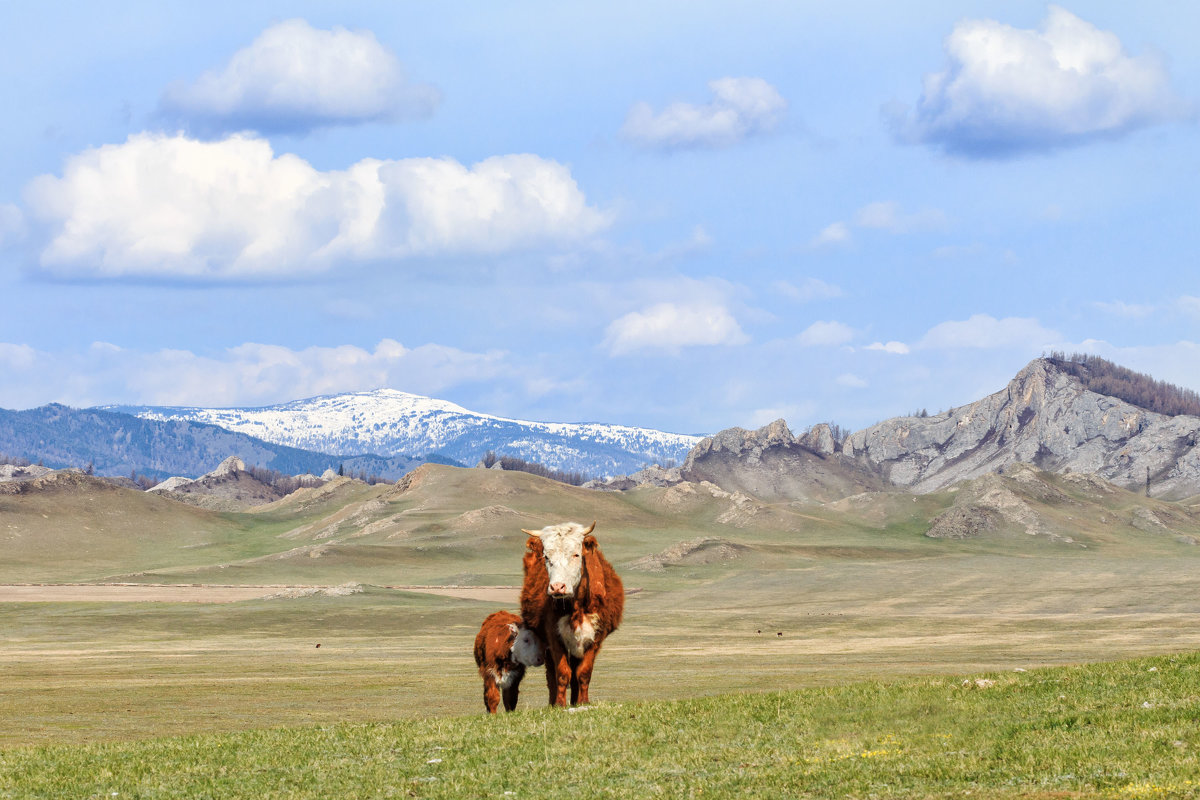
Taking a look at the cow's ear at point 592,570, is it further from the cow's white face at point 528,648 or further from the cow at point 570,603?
the cow's white face at point 528,648

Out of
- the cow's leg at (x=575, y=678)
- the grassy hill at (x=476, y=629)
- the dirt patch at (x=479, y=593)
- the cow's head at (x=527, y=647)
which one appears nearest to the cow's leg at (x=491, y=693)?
the cow's head at (x=527, y=647)

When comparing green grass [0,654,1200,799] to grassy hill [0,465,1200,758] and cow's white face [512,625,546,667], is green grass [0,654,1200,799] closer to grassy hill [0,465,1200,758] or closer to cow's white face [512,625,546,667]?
cow's white face [512,625,546,667]

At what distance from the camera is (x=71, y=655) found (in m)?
67.6

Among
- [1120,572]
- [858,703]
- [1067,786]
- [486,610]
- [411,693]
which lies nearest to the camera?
[1067,786]

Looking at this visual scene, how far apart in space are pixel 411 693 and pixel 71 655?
34.7 metres

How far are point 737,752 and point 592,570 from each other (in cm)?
514

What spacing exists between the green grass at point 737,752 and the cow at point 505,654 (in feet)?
6.29

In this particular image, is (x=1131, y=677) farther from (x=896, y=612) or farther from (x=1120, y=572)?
(x=1120, y=572)

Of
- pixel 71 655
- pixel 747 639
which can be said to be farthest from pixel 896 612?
pixel 71 655

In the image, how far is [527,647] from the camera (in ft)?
74.0

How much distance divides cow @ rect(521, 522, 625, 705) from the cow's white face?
11.8 inches

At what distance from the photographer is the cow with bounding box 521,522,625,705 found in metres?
20.8

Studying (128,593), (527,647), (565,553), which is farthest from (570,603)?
(128,593)

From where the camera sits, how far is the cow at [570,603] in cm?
2081
